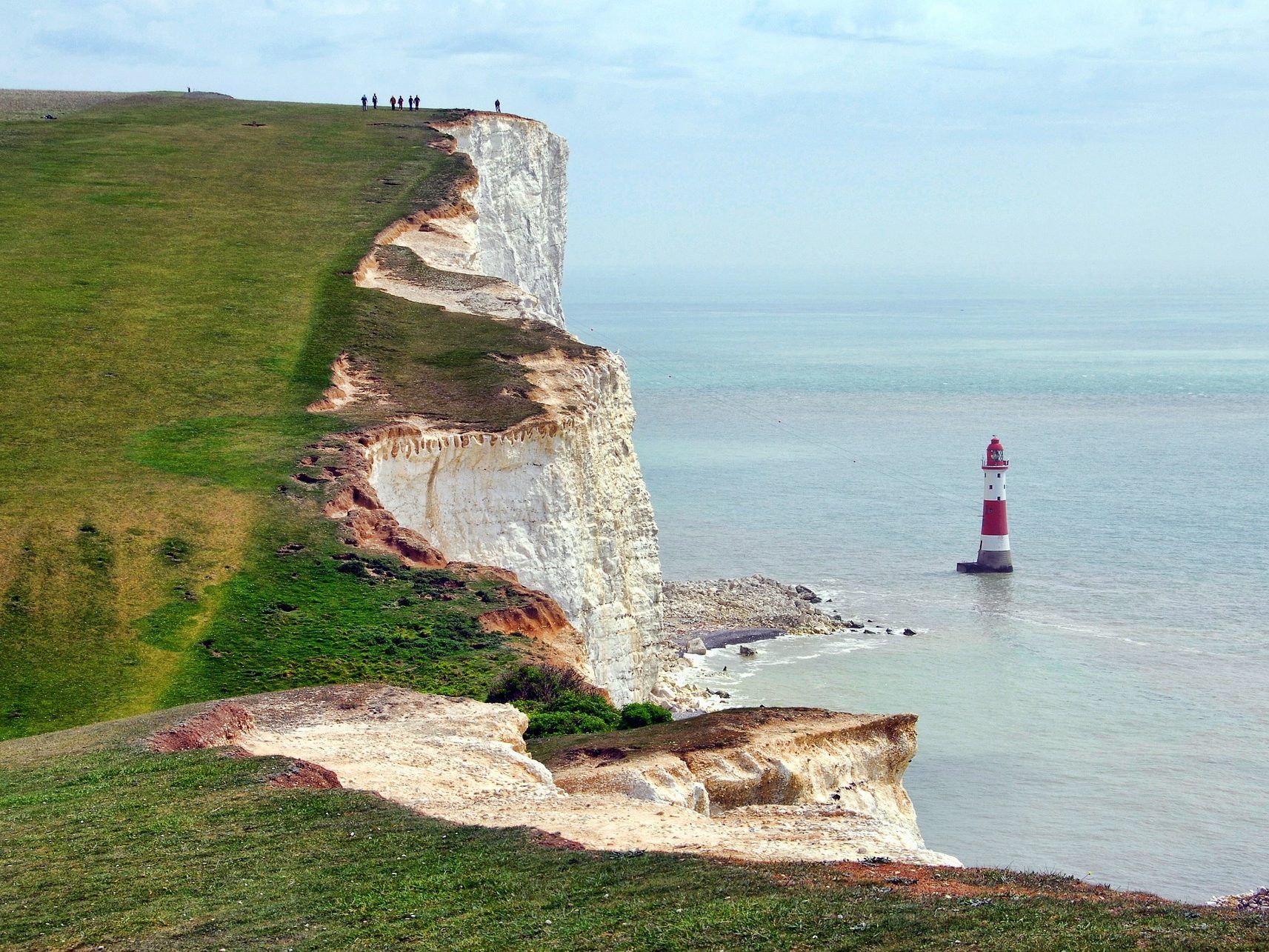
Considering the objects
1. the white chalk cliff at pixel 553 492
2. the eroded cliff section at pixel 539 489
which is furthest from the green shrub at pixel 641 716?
the white chalk cliff at pixel 553 492

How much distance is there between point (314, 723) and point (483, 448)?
565 inches

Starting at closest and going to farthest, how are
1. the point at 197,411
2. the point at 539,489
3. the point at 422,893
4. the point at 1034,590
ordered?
1. the point at 422,893
2. the point at 539,489
3. the point at 197,411
4. the point at 1034,590

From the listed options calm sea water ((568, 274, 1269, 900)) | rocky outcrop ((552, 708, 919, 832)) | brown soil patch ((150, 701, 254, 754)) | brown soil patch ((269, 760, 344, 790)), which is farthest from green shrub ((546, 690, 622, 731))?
calm sea water ((568, 274, 1269, 900))

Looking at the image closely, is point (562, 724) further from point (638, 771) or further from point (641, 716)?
point (638, 771)

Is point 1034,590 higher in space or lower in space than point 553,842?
lower

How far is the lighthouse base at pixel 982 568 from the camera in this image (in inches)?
2822

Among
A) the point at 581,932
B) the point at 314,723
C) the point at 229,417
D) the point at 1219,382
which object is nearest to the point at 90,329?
the point at 229,417

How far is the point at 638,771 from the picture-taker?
22.0 m

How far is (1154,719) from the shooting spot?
51406mm

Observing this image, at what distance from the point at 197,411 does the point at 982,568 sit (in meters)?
43.0

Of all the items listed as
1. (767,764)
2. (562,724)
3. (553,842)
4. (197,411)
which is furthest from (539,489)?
(553,842)

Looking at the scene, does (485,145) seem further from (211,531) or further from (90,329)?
(211,531)

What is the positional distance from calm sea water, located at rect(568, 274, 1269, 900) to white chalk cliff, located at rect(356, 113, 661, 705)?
9894 millimetres

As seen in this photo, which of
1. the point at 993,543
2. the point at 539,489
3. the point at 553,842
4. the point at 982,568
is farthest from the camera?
the point at 982,568
